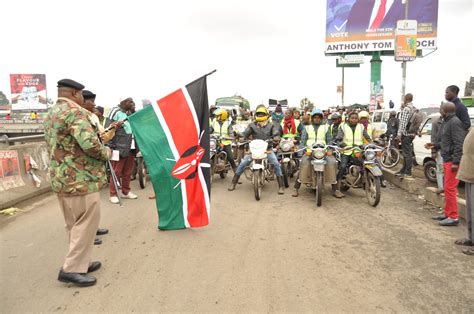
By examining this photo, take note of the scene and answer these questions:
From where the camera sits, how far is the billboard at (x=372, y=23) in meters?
31.8

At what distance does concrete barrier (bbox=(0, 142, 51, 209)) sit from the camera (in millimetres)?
6273

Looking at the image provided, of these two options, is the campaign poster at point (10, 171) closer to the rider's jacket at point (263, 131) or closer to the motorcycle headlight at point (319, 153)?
the rider's jacket at point (263, 131)

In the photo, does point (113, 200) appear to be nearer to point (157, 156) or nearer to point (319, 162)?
point (157, 156)

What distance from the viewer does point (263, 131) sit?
7.57 metres

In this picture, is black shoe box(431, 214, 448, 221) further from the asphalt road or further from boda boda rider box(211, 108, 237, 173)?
boda boda rider box(211, 108, 237, 173)

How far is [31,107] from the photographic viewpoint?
55281mm

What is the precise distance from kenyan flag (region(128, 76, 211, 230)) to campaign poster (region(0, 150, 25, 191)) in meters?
3.50

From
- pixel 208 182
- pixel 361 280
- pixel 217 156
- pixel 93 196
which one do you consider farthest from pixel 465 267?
pixel 217 156

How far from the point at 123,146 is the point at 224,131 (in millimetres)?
3014

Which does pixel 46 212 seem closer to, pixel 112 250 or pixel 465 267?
pixel 112 250

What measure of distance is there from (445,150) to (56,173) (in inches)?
201

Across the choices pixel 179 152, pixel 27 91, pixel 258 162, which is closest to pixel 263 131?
pixel 258 162

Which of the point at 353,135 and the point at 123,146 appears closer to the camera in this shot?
the point at 123,146

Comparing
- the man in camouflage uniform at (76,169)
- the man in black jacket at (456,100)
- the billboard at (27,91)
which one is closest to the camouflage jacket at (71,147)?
the man in camouflage uniform at (76,169)
